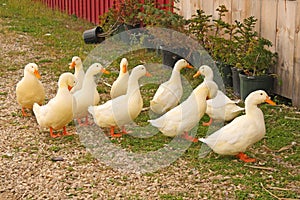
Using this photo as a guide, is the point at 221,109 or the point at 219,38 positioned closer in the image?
the point at 221,109

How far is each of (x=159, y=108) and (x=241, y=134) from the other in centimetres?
135

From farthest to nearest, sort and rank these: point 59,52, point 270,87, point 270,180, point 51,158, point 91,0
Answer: point 91,0, point 59,52, point 270,87, point 51,158, point 270,180

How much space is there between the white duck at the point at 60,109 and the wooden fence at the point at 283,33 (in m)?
2.39

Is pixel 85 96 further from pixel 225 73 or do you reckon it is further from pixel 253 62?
pixel 225 73

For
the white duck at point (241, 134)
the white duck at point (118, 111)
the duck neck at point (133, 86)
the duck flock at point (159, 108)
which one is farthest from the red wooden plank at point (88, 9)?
the white duck at point (241, 134)

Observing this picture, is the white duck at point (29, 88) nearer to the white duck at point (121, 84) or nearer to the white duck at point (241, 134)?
the white duck at point (121, 84)

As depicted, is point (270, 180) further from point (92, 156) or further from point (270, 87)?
point (270, 87)

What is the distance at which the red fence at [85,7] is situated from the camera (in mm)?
11564

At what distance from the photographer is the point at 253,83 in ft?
20.7

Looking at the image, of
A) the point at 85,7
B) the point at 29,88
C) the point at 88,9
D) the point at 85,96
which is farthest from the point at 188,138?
the point at 85,7

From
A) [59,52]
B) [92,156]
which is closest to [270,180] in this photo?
[92,156]

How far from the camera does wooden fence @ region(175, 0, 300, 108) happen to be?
6.10 metres

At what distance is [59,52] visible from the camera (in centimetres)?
915

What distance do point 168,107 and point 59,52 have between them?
379 cm
